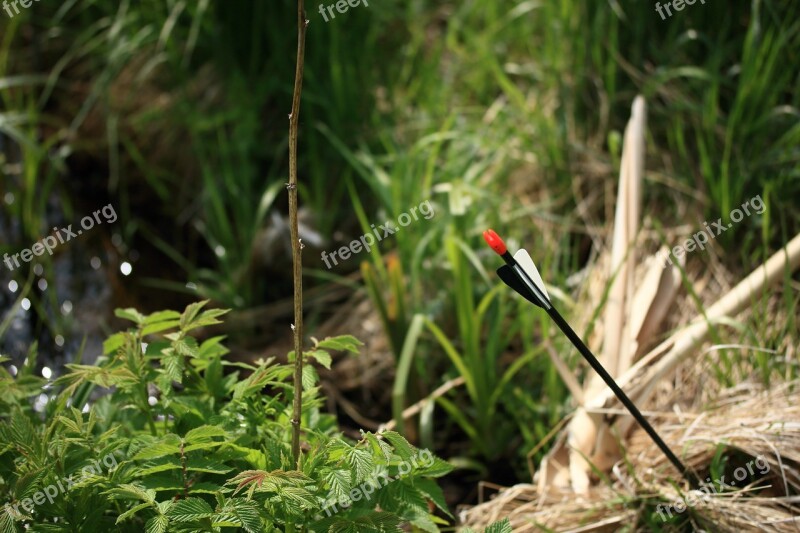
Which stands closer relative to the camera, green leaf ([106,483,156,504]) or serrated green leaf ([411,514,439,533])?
green leaf ([106,483,156,504])

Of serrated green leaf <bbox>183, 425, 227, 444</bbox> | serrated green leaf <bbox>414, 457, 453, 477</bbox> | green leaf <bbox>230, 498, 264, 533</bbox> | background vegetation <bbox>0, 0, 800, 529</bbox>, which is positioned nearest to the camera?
green leaf <bbox>230, 498, 264, 533</bbox>

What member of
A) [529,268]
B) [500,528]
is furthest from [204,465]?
[529,268]

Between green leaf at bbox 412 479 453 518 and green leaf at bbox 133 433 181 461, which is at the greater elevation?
green leaf at bbox 133 433 181 461

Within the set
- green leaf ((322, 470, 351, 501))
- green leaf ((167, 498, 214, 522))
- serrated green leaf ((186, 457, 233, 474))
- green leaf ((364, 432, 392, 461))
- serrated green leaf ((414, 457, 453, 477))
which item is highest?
serrated green leaf ((186, 457, 233, 474))

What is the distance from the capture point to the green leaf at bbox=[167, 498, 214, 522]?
1203 mm

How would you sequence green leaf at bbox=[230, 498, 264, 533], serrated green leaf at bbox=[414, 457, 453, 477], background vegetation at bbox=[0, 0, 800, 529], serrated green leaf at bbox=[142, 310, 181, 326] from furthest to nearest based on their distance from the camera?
background vegetation at bbox=[0, 0, 800, 529], serrated green leaf at bbox=[142, 310, 181, 326], serrated green leaf at bbox=[414, 457, 453, 477], green leaf at bbox=[230, 498, 264, 533]

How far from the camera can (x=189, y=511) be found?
1218 mm

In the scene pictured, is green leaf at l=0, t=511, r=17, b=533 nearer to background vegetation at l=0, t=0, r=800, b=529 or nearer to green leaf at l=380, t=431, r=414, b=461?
green leaf at l=380, t=431, r=414, b=461

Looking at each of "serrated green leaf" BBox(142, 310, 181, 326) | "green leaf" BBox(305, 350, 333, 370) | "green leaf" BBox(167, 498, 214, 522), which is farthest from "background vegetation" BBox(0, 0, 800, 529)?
"green leaf" BBox(167, 498, 214, 522)

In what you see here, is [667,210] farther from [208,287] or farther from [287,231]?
[208,287]

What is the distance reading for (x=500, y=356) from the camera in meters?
2.50

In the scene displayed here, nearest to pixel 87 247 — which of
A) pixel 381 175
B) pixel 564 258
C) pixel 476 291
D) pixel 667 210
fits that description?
pixel 381 175

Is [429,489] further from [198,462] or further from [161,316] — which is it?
[161,316]

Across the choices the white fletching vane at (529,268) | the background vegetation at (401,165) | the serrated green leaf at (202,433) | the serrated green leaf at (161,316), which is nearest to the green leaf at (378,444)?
the serrated green leaf at (202,433)
